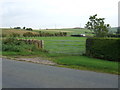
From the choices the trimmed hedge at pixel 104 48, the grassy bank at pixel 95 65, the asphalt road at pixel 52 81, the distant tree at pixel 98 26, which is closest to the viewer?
the asphalt road at pixel 52 81

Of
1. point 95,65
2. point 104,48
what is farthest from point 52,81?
point 104,48

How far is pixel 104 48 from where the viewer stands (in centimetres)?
1283

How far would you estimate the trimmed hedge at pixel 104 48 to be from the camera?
470 inches

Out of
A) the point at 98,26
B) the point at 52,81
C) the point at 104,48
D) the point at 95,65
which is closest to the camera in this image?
the point at 52,81

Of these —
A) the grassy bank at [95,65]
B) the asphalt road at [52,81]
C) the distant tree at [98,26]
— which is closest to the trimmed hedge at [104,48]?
the grassy bank at [95,65]

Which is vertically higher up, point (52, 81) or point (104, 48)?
point (104, 48)

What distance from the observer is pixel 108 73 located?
8.22m

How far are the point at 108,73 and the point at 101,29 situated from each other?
1949cm

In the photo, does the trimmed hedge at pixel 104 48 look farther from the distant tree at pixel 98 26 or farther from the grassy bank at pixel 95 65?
the distant tree at pixel 98 26

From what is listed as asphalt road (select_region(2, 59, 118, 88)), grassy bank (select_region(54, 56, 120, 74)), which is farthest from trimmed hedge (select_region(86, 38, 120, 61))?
asphalt road (select_region(2, 59, 118, 88))

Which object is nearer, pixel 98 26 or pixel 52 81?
pixel 52 81

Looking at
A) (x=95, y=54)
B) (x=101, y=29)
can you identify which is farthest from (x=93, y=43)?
(x=101, y=29)

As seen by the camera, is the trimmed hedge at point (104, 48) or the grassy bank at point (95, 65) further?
the trimmed hedge at point (104, 48)

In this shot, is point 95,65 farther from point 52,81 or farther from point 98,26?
point 98,26
